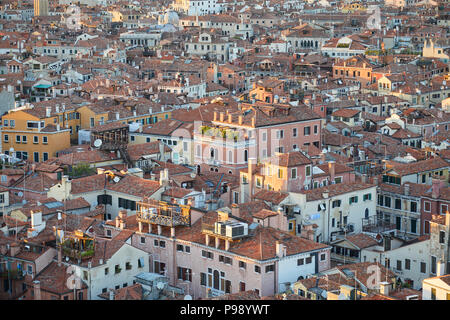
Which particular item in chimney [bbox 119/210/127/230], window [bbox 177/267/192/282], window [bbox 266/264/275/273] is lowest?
window [bbox 177/267/192/282]

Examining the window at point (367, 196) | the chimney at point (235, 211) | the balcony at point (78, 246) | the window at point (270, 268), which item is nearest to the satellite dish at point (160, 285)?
the balcony at point (78, 246)

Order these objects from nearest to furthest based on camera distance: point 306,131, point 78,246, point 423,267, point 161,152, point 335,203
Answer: point 78,246 < point 423,267 < point 335,203 < point 161,152 < point 306,131

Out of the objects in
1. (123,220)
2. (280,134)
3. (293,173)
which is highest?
(293,173)

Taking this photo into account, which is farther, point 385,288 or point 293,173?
point 293,173

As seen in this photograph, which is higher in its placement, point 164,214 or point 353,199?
point 164,214

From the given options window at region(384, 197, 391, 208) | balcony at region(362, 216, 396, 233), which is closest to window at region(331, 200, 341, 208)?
balcony at region(362, 216, 396, 233)

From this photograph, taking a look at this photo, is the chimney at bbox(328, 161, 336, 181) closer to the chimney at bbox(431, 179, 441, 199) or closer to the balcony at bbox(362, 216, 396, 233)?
the balcony at bbox(362, 216, 396, 233)

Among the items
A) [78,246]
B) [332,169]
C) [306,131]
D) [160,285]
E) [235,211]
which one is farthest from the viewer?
[306,131]

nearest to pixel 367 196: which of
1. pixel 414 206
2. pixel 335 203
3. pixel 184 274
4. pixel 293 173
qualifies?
pixel 335 203

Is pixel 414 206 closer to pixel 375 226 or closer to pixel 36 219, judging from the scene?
pixel 375 226
